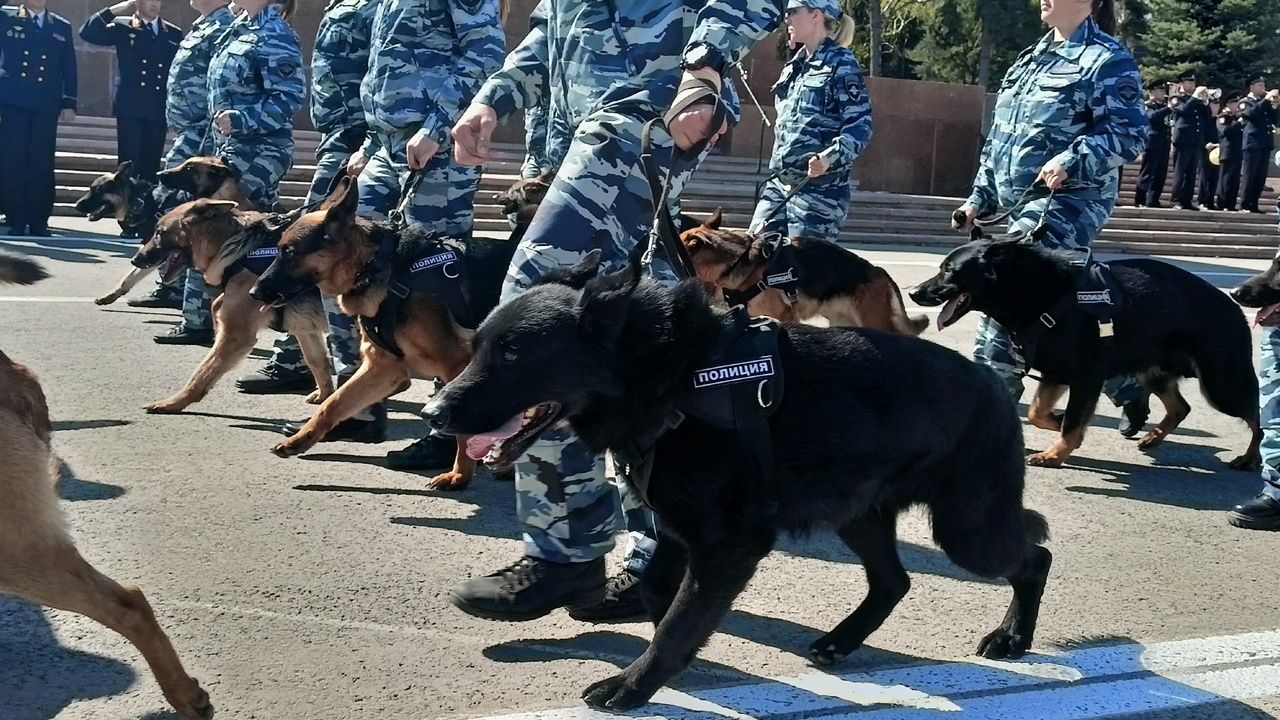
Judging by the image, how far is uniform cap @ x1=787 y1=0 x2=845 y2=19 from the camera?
7.32 m

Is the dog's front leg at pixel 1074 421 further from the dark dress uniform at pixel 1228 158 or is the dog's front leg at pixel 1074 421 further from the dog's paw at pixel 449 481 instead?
the dark dress uniform at pixel 1228 158

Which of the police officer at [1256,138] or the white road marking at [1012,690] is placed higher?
the police officer at [1256,138]

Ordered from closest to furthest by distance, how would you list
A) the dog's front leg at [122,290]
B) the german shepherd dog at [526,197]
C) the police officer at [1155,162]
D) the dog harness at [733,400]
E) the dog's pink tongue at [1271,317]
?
the dog harness at [733,400] → the dog's pink tongue at [1271,317] → the german shepherd dog at [526,197] → the dog's front leg at [122,290] → the police officer at [1155,162]

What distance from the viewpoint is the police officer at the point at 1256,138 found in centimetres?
2350

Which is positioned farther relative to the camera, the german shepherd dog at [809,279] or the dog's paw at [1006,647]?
the german shepherd dog at [809,279]

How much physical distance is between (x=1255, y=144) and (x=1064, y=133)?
67.9 ft

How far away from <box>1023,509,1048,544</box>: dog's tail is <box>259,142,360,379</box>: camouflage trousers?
10.8ft

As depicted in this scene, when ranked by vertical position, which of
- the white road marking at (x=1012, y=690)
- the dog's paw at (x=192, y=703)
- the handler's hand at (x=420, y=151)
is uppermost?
the handler's hand at (x=420, y=151)

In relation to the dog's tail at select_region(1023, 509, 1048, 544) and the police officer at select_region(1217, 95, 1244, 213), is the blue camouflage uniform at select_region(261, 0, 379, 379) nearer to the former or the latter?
the dog's tail at select_region(1023, 509, 1048, 544)

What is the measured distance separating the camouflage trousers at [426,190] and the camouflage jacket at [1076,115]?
271cm

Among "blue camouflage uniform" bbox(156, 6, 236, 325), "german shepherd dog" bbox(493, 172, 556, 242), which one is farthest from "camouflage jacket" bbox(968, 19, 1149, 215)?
"blue camouflage uniform" bbox(156, 6, 236, 325)

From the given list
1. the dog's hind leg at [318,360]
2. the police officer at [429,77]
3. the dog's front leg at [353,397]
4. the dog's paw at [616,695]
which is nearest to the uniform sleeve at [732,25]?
the dog's paw at [616,695]

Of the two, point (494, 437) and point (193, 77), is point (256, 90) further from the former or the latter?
point (494, 437)

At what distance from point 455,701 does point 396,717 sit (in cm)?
16
